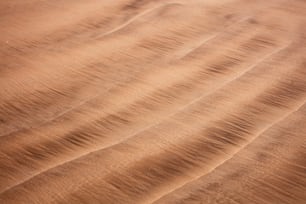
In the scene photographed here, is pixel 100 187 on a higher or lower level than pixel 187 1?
lower

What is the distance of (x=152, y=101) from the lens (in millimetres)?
1865

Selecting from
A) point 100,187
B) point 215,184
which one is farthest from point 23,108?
point 215,184

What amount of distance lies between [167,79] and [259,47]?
21.4 inches

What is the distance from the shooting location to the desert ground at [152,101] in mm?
1472

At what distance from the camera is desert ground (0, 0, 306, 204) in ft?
4.83

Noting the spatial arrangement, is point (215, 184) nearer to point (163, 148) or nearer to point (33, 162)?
point (163, 148)

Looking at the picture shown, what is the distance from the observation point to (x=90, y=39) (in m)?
2.28

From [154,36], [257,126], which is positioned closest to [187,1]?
[154,36]

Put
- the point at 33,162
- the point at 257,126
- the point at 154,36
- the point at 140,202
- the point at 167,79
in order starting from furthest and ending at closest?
1. the point at 154,36
2. the point at 167,79
3. the point at 257,126
4. the point at 33,162
5. the point at 140,202

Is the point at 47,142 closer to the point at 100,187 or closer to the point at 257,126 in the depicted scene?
the point at 100,187

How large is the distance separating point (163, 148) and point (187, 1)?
1.29 meters

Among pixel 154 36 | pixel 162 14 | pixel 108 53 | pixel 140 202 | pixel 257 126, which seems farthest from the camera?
pixel 162 14

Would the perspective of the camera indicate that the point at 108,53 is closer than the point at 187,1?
Yes

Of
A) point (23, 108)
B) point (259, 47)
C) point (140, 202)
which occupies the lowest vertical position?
point (140, 202)
